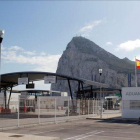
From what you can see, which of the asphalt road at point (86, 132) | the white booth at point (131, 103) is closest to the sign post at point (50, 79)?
the white booth at point (131, 103)

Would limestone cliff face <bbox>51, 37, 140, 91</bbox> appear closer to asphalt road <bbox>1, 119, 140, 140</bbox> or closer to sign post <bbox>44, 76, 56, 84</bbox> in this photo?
sign post <bbox>44, 76, 56, 84</bbox>

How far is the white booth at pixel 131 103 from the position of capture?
99.1ft

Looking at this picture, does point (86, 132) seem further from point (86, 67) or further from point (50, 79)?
point (86, 67)

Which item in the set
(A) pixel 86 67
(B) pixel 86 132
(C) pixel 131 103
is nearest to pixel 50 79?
(C) pixel 131 103

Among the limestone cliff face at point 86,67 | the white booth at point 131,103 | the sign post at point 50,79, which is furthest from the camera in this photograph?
the limestone cliff face at point 86,67

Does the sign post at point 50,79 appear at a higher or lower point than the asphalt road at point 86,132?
higher

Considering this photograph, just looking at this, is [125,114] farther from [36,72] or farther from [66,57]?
[66,57]

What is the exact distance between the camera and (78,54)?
184625mm

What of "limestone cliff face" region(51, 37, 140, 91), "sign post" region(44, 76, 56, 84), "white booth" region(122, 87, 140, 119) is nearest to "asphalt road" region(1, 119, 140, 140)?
"white booth" region(122, 87, 140, 119)

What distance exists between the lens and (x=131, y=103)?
3062cm

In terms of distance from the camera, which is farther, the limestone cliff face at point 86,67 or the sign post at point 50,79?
the limestone cliff face at point 86,67

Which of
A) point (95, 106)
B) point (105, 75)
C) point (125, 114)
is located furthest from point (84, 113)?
point (105, 75)

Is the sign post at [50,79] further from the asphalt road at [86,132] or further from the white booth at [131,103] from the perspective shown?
the asphalt road at [86,132]

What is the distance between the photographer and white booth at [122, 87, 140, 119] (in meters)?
30.2
